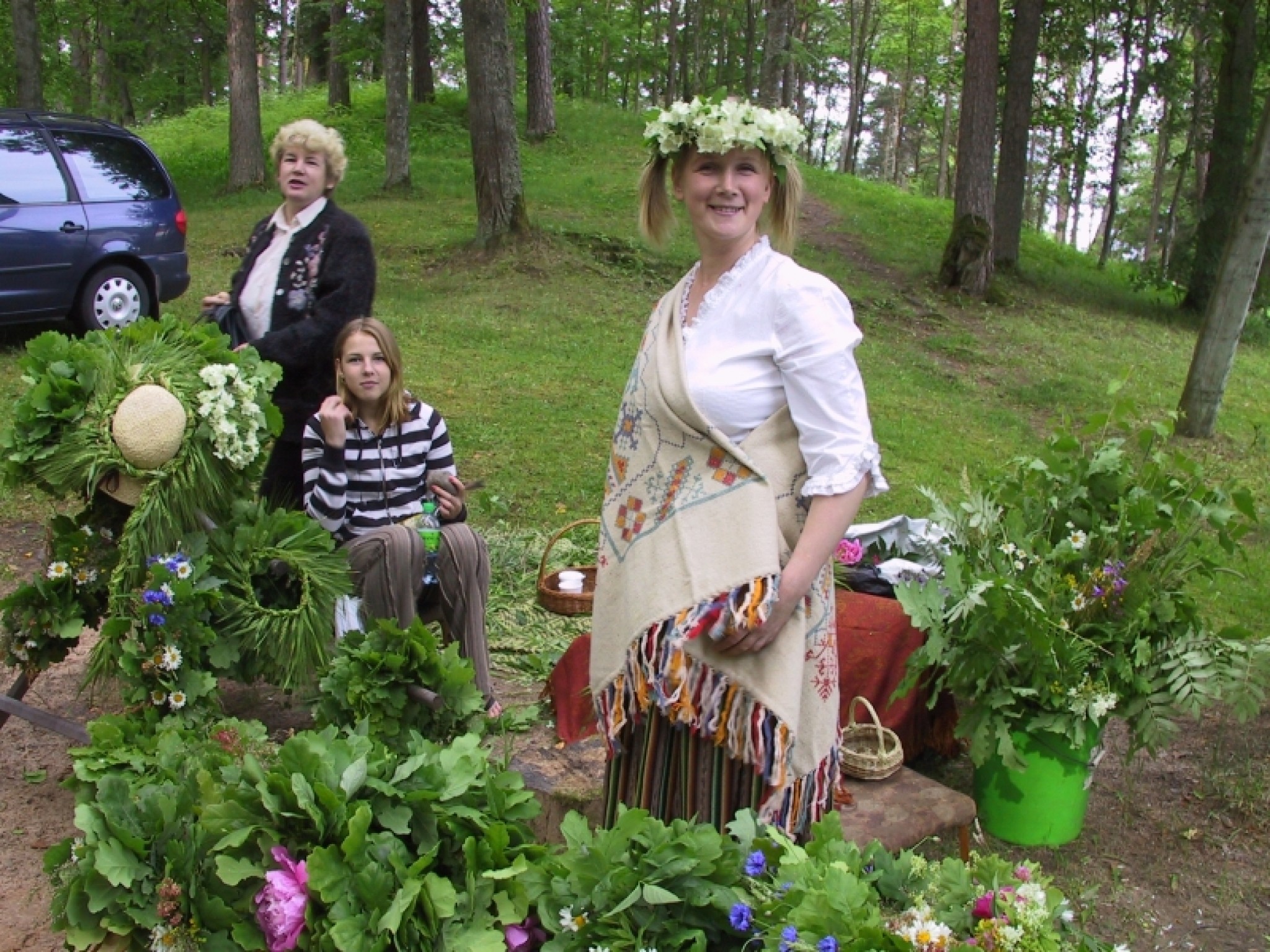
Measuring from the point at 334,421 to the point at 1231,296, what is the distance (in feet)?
20.9

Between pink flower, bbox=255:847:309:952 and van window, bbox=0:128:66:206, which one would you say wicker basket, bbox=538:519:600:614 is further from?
van window, bbox=0:128:66:206

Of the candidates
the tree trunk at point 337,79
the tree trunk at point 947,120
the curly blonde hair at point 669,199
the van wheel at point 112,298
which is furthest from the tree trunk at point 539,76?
the curly blonde hair at point 669,199

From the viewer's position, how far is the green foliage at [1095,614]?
3143mm

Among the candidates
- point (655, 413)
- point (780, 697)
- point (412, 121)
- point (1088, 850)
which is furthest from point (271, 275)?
point (412, 121)

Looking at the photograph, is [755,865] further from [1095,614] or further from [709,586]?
[1095,614]

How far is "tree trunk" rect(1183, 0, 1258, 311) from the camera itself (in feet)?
47.9

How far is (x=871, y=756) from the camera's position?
3.16 metres

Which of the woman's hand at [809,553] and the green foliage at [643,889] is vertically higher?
the woman's hand at [809,553]

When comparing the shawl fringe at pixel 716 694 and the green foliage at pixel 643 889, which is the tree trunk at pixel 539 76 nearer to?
the shawl fringe at pixel 716 694

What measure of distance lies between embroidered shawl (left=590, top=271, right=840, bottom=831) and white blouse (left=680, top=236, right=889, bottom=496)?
0.04 metres

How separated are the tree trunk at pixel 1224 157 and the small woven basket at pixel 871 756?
13.3 metres

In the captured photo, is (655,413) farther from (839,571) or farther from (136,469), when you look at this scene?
(839,571)

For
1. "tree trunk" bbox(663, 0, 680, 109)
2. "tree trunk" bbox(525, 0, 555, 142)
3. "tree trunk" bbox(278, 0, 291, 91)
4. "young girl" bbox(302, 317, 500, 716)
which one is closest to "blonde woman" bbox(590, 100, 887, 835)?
"young girl" bbox(302, 317, 500, 716)

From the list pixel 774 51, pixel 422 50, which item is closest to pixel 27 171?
pixel 774 51
